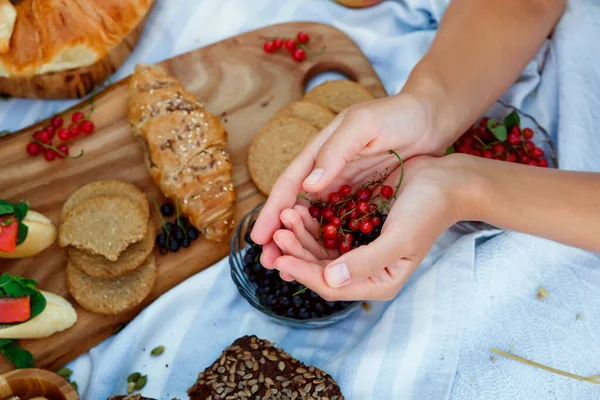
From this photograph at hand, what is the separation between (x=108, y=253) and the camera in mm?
1871

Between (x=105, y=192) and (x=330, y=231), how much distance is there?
861 millimetres

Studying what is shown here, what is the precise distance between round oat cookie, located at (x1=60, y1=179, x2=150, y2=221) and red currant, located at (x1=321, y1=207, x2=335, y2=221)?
26.7 inches

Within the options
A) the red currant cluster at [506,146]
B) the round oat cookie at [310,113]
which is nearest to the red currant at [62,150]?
the round oat cookie at [310,113]

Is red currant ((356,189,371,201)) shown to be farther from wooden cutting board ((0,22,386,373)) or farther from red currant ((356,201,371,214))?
wooden cutting board ((0,22,386,373))

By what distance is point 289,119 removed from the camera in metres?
2.08

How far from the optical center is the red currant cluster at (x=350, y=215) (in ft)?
5.05

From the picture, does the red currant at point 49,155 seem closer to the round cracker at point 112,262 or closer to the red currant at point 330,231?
the round cracker at point 112,262

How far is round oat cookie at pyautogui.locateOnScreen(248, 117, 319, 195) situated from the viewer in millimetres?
2057

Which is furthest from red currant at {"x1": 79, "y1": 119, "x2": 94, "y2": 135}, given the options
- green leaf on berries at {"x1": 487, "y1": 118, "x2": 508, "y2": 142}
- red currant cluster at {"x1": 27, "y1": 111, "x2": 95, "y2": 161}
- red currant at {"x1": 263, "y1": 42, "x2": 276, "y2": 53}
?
green leaf on berries at {"x1": 487, "y1": 118, "x2": 508, "y2": 142}

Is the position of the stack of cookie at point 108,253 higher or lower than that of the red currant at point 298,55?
lower

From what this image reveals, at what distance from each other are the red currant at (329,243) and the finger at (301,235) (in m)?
0.02

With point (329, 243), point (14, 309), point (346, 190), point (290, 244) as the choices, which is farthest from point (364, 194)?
point (14, 309)

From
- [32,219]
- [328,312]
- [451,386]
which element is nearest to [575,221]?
[451,386]

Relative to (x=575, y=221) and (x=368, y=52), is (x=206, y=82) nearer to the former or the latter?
(x=368, y=52)
